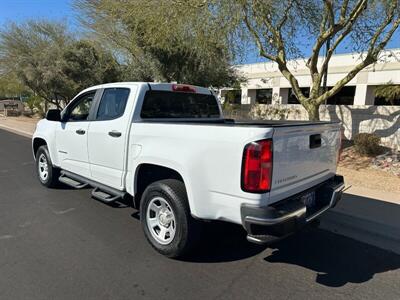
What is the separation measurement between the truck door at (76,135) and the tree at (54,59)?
10.5 meters

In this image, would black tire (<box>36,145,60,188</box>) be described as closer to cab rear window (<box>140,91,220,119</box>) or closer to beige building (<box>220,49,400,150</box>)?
cab rear window (<box>140,91,220,119</box>)

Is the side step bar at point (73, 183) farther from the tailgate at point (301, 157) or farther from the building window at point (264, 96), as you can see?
the building window at point (264, 96)

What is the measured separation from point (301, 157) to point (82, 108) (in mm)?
3557

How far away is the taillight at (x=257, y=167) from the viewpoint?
2.60m

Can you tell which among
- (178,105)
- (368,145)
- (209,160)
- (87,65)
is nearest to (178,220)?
(209,160)

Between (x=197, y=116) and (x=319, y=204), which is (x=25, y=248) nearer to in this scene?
(x=197, y=116)

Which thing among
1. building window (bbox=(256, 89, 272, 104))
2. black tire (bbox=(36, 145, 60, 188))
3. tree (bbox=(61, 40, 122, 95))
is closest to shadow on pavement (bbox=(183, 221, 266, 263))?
black tire (bbox=(36, 145, 60, 188))

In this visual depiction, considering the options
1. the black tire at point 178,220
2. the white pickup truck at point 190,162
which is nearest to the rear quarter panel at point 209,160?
the white pickup truck at point 190,162

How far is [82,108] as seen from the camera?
4988mm

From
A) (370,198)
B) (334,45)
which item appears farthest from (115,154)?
(334,45)

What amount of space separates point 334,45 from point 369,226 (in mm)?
6311

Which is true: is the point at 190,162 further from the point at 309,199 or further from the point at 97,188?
the point at 97,188

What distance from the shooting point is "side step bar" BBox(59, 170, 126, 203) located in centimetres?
407

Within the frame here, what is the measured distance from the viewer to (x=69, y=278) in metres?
2.99
